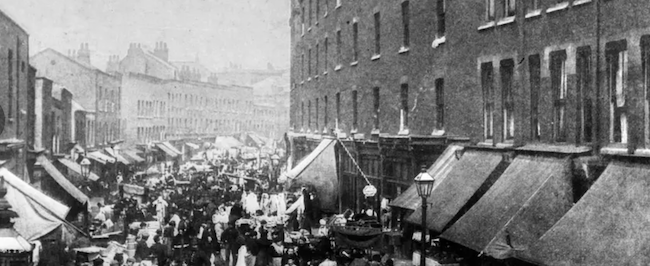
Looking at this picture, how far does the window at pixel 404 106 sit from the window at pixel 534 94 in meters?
7.69

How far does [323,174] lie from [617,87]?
18261 millimetres

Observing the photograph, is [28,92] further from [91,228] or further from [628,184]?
[628,184]

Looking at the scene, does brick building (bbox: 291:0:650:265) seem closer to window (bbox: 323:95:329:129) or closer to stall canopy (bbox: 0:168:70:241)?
window (bbox: 323:95:329:129)

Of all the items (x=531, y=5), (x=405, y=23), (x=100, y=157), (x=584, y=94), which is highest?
(x=405, y=23)

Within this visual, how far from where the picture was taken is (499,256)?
15.3 m

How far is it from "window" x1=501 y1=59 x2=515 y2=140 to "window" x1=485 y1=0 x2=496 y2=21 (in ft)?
Result: 4.77

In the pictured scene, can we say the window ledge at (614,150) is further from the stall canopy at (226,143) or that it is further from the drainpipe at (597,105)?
the stall canopy at (226,143)

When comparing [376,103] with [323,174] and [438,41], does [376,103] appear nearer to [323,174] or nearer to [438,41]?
[323,174]

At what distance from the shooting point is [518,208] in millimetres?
16344

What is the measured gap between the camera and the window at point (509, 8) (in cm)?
1904

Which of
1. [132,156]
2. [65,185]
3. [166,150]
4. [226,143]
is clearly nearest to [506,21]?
[65,185]

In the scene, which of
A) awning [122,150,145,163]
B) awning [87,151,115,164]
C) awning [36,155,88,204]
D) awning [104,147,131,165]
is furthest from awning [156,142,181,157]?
awning [36,155,88,204]

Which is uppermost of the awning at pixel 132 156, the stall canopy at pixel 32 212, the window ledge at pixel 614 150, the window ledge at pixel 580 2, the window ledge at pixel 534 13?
the window ledge at pixel 534 13

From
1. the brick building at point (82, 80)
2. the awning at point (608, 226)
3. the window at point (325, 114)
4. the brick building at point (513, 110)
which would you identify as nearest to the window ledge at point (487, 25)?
the brick building at point (513, 110)
